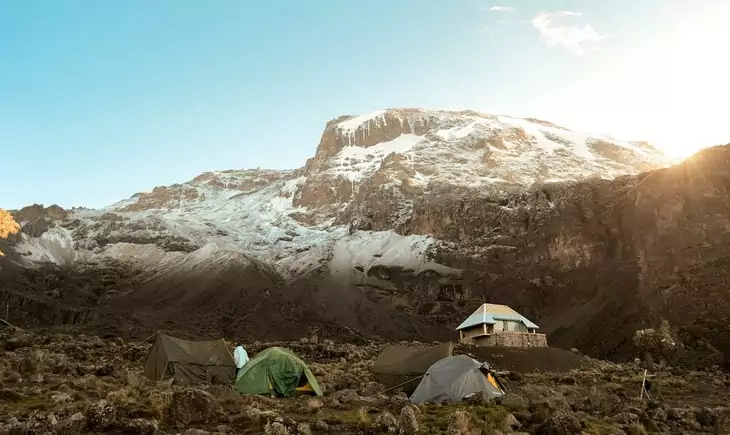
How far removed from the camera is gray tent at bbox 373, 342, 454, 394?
922 inches

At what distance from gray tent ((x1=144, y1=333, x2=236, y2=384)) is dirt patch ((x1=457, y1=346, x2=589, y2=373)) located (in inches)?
786

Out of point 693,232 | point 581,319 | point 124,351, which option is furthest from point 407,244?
point 124,351

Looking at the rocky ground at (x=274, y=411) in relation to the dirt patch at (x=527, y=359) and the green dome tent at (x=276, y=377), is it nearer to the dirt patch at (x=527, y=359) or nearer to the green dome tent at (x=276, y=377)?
the green dome tent at (x=276, y=377)

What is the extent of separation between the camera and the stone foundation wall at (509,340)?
155 feet

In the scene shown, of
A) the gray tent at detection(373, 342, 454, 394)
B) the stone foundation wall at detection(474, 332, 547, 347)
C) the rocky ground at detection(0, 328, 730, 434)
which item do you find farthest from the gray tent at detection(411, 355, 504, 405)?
the stone foundation wall at detection(474, 332, 547, 347)

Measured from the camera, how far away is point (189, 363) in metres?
22.8

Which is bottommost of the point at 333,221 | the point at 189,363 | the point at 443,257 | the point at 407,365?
the point at 407,365

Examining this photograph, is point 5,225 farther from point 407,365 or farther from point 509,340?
point 509,340

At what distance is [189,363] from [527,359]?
24707 millimetres

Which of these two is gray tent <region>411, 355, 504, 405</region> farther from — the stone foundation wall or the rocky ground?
the stone foundation wall

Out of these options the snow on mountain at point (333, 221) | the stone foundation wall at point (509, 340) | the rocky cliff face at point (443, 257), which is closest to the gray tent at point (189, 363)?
the stone foundation wall at point (509, 340)

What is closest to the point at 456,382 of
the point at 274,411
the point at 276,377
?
the point at 274,411

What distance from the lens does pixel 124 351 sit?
33.3 metres

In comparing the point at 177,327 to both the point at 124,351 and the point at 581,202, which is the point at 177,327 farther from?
the point at 581,202
